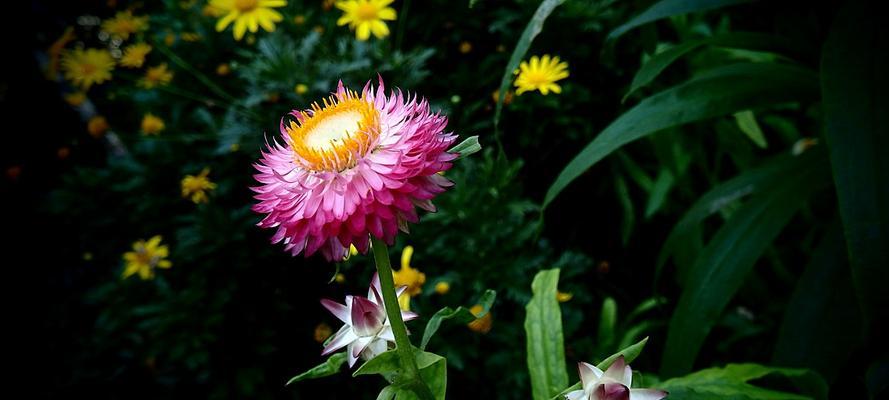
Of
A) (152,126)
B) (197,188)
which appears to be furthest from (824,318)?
(152,126)

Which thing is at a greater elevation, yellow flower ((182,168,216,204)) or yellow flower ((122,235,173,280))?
yellow flower ((182,168,216,204))

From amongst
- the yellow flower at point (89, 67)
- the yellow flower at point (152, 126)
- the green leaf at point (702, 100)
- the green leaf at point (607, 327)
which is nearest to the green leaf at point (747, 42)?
the green leaf at point (702, 100)

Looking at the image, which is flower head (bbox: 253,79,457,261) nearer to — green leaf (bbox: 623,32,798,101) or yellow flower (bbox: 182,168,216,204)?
green leaf (bbox: 623,32,798,101)

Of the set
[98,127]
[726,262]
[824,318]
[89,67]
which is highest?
[89,67]

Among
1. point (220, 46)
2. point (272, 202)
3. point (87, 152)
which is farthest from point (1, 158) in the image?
point (272, 202)

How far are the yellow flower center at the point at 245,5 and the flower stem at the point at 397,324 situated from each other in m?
1.00

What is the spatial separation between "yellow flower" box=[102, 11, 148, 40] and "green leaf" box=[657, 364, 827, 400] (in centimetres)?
160

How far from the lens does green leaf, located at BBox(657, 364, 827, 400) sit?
0.66 metres

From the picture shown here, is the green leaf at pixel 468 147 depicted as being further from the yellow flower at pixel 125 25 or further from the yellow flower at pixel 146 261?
the yellow flower at pixel 125 25

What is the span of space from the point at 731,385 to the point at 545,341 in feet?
0.71

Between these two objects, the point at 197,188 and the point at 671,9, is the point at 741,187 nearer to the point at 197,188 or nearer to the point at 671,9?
the point at 671,9

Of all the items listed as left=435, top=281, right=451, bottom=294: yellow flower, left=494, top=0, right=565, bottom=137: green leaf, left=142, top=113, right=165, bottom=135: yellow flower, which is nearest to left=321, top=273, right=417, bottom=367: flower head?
left=494, top=0, right=565, bottom=137: green leaf

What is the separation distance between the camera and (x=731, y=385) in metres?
0.72

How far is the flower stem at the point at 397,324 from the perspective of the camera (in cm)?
50
